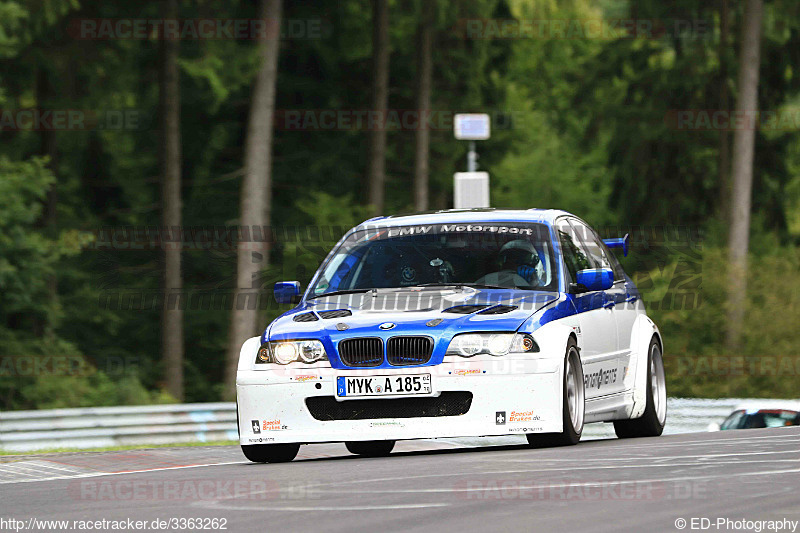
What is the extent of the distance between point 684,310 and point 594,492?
28.7 m

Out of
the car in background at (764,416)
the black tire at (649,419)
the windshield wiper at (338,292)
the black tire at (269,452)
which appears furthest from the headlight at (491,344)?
the car in background at (764,416)

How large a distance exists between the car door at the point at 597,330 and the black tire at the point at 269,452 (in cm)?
234

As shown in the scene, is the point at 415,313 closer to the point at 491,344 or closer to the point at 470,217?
the point at 491,344

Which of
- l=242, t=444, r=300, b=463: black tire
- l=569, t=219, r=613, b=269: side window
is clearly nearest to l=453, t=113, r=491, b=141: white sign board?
l=569, t=219, r=613, b=269: side window

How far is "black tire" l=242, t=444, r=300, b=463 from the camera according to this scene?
11.9 metres

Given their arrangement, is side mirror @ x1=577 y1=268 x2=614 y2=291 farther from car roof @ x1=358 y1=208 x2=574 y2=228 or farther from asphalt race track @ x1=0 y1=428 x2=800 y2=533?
asphalt race track @ x1=0 y1=428 x2=800 y2=533

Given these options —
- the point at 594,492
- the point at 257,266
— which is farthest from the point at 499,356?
the point at 257,266

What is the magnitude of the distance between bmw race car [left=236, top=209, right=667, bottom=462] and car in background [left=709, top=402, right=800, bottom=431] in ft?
24.4

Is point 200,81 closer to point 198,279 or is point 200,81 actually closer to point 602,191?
point 198,279

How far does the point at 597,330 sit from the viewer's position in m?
12.5

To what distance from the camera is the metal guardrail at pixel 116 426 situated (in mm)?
22172

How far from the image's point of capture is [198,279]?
42312 mm

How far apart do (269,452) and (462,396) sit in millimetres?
1697

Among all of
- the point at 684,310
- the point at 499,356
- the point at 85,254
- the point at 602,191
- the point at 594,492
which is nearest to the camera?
the point at 594,492
